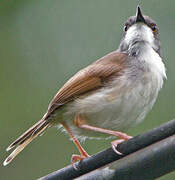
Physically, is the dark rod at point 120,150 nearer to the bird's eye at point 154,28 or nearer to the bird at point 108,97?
the bird at point 108,97

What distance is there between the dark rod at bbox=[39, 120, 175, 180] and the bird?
1.14 meters

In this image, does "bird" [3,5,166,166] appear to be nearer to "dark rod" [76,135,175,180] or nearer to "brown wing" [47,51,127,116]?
"brown wing" [47,51,127,116]

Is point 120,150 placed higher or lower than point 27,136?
lower

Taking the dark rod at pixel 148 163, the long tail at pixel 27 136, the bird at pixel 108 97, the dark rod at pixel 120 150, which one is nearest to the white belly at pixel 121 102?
the bird at pixel 108 97

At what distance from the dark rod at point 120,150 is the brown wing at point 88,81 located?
136 cm

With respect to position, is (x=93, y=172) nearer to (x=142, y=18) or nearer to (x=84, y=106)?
(x=84, y=106)

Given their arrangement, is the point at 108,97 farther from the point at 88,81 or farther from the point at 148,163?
the point at 148,163

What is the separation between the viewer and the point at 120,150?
Result: 2.90 m

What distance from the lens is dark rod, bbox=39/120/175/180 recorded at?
2652mm

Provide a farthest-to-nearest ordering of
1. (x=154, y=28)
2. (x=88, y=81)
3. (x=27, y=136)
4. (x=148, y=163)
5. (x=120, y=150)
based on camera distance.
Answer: (x=154, y=28)
(x=27, y=136)
(x=88, y=81)
(x=120, y=150)
(x=148, y=163)

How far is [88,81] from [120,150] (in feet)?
5.39

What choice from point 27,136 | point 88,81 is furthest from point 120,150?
point 27,136

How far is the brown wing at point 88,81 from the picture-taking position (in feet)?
14.7

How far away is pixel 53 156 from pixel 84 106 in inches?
113
